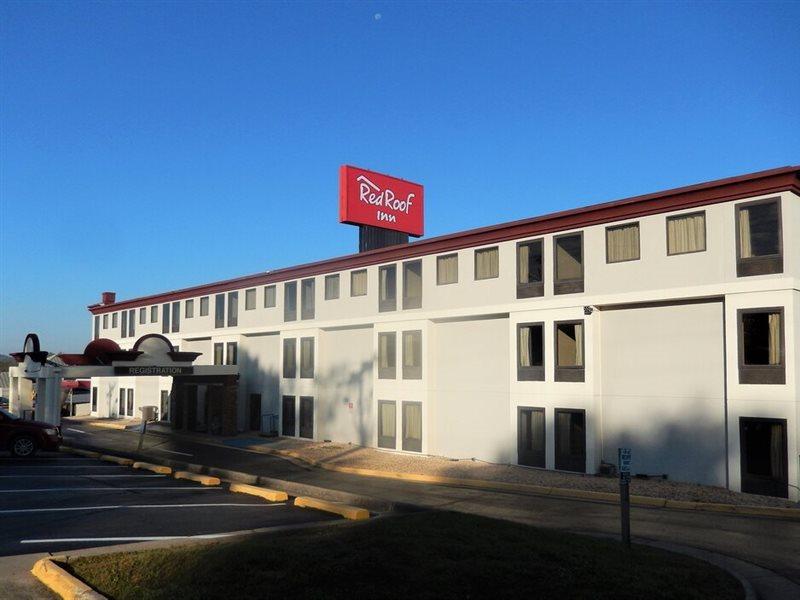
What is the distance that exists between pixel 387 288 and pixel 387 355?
9.58 feet

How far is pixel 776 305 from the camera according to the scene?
65.2 feet

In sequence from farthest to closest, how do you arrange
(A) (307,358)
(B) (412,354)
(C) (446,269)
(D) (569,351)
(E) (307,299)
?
(E) (307,299) < (A) (307,358) < (B) (412,354) < (C) (446,269) < (D) (569,351)

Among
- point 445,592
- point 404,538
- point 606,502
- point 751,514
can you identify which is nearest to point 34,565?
point 404,538

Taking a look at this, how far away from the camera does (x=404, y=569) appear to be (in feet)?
28.5

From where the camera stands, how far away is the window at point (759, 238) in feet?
65.9

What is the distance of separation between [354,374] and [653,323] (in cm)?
1512

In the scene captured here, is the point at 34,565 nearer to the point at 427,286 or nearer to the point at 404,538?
the point at 404,538

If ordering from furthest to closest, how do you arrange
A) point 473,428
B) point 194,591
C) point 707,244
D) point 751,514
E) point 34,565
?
point 473,428, point 707,244, point 751,514, point 34,565, point 194,591

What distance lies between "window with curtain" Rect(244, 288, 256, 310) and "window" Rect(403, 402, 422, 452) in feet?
43.8

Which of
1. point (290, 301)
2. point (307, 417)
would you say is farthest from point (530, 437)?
point (290, 301)

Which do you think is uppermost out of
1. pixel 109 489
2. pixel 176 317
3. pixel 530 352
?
pixel 176 317

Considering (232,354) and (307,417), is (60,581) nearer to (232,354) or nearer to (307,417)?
(307,417)

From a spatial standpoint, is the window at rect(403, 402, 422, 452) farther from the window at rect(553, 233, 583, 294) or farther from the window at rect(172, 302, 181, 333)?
the window at rect(172, 302, 181, 333)

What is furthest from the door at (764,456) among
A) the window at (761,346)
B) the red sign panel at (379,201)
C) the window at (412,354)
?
the red sign panel at (379,201)
